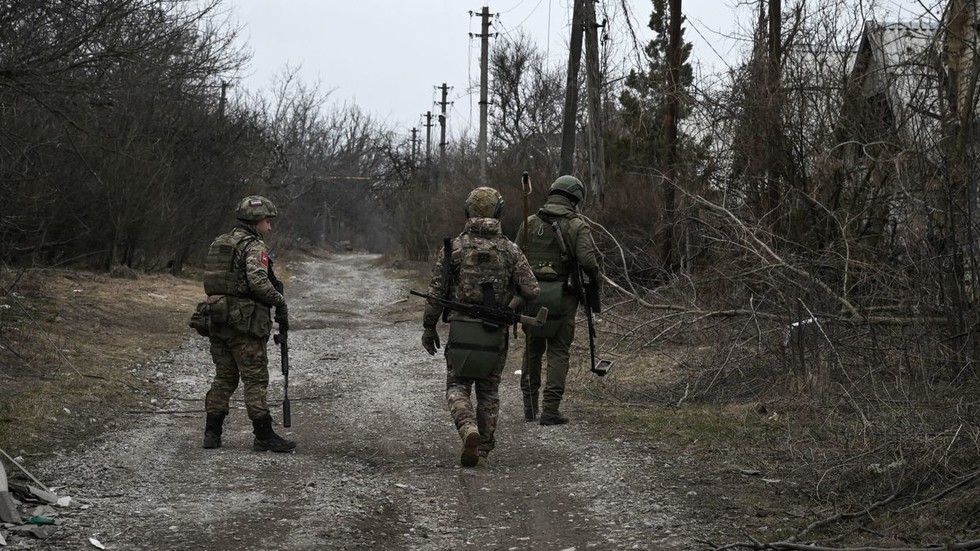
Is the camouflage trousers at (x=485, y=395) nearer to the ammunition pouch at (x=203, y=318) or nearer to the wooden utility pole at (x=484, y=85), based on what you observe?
the ammunition pouch at (x=203, y=318)

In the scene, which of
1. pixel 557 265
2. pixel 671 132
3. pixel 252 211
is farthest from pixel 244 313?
pixel 671 132

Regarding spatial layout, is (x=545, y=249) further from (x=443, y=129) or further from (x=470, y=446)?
(x=443, y=129)

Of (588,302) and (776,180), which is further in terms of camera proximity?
(776,180)

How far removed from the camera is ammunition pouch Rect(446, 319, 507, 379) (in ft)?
26.2

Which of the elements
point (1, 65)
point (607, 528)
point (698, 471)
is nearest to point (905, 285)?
point (698, 471)

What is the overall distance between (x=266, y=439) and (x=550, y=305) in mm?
2576

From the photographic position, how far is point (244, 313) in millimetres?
8250

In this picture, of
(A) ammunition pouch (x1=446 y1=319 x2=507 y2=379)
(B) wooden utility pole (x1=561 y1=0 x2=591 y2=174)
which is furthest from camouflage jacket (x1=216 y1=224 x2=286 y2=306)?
(B) wooden utility pole (x1=561 y1=0 x2=591 y2=174)

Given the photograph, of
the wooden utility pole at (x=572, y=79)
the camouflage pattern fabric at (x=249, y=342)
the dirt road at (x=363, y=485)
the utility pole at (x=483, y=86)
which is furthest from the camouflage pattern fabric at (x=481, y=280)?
the utility pole at (x=483, y=86)

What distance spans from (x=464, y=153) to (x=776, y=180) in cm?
3598

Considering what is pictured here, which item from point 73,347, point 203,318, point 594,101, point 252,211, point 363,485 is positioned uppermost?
point 594,101

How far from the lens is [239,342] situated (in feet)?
27.6

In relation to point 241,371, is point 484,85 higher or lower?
higher

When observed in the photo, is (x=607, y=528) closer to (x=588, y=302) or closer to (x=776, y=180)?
(x=588, y=302)
